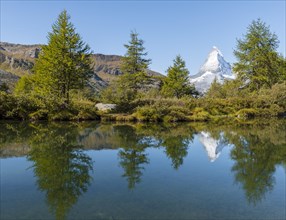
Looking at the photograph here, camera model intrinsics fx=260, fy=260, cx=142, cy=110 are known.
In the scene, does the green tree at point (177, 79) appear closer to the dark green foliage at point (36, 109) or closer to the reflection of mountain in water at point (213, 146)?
the dark green foliage at point (36, 109)

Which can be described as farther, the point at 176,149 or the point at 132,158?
the point at 176,149

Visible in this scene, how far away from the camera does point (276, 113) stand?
103 feet

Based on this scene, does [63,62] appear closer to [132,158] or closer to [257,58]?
[132,158]

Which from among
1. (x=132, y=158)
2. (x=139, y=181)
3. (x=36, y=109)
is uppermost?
(x=36, y=109)

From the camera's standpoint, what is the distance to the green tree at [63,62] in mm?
22844

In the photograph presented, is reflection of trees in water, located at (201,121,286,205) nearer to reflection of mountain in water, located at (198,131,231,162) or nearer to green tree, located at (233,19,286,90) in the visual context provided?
reflection of mountain in water, located at (198,131,231,162)

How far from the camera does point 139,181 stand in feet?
19.6

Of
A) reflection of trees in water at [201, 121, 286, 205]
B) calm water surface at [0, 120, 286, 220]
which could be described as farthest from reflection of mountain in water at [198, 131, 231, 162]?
reflection of trees in water at [201, 121, 286, 205]

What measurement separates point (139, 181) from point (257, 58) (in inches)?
1435

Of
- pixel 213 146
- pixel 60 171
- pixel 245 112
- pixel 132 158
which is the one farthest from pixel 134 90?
pixel 60 171

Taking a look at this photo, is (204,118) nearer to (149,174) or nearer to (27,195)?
(149,174)

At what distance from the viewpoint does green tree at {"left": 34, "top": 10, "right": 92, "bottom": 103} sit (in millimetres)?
22844

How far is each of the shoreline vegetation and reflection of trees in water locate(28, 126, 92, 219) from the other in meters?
11.9

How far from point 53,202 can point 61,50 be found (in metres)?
20.6
